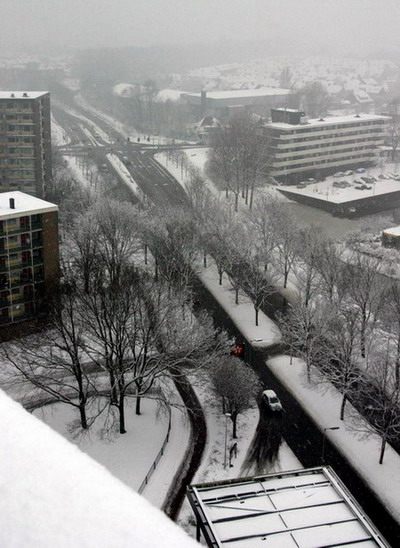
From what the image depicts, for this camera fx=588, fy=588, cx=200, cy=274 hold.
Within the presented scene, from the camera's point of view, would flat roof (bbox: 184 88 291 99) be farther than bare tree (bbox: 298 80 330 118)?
Yes

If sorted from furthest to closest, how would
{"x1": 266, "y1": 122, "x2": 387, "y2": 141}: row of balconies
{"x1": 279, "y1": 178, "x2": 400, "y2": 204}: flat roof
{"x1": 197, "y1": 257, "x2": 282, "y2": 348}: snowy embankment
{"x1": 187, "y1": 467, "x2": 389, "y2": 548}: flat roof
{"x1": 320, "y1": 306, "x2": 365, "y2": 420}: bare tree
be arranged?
{"x1": 266, "y1": 122, "x2": 387, "y2": 141}: row of balconies
{"x1": 279, "y1": 178, "x2": 400, "y2": 204}: flat roof
{"x1": 197, "y1": 257, "x2": 282, "y2": 348}: snowy embankment
{"x1": 320, "y1": 306, "x2": 365, "y2": 420}: bare tree
{"x1": 187, "y1": 467, "x2": 389, "y2": 548}: flat roof

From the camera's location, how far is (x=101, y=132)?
63.7 m

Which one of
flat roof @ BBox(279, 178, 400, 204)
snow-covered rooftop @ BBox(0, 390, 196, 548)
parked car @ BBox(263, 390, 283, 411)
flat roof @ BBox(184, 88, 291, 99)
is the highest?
flat roof @ BBox(184, 88, 291, 99)

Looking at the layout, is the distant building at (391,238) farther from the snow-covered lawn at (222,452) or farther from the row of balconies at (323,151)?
the snow-covered lawn at (222,452)

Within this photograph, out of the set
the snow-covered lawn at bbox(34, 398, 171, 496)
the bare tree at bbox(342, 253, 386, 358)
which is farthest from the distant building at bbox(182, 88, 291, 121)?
the snow-covered lawn at bbox(34, 398, 171, 496)

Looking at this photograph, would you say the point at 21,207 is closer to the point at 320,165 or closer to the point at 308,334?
the point at 308,334

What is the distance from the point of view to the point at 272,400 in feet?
51.8

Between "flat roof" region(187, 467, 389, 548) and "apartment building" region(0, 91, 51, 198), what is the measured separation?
82.8 feet

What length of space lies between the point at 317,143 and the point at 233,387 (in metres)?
33.3

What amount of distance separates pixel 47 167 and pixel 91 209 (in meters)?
9.56

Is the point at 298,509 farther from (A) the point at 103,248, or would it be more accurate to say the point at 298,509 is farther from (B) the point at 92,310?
(A) the point at 103,248

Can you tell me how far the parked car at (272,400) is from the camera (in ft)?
A: 51.3

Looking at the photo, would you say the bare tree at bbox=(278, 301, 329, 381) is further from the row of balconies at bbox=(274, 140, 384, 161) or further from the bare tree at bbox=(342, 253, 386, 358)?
the row of balconies at bbox=(274, 140, 384, 161)

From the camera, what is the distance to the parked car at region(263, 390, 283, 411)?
51.3ft
